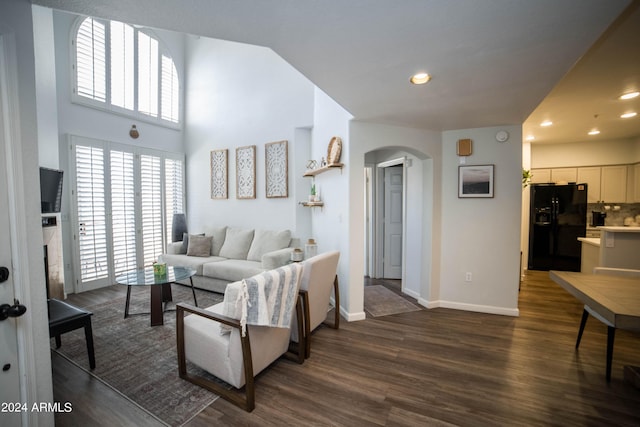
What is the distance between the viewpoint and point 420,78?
2.03 m

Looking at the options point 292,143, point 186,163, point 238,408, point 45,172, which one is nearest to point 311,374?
point 238,408

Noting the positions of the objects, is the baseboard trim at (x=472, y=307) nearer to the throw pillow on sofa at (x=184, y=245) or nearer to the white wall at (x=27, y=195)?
the white wall at (x=27, y=195)

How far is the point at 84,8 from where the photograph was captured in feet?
4.10

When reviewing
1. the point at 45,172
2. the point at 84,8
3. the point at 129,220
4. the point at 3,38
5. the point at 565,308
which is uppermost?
the point at 84,8

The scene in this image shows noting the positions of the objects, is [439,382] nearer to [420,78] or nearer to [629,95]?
[420,78]

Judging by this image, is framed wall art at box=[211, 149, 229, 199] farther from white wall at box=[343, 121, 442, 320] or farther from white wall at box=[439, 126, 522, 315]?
white wall at box=[439, 126, 522, 315]

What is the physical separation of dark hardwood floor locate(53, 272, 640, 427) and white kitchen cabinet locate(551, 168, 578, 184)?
3574 millimetres

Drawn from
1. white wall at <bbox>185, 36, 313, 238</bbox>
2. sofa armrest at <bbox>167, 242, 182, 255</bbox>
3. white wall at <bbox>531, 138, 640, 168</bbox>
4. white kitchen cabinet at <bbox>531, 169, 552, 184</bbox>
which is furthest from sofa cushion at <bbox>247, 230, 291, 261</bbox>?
white wall at <bbox>531, 138, 640, 168</bbox>

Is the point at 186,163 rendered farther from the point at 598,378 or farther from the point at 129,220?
the point at 598,378

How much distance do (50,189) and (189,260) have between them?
195 cm

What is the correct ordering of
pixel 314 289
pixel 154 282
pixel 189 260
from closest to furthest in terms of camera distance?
pixel 314 289 < pixel 154 282 < pixel 189 260

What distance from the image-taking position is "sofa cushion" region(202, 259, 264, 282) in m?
3.73

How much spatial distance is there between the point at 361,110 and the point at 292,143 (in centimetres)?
202

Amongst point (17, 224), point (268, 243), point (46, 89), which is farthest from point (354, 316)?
point (46, 89)
